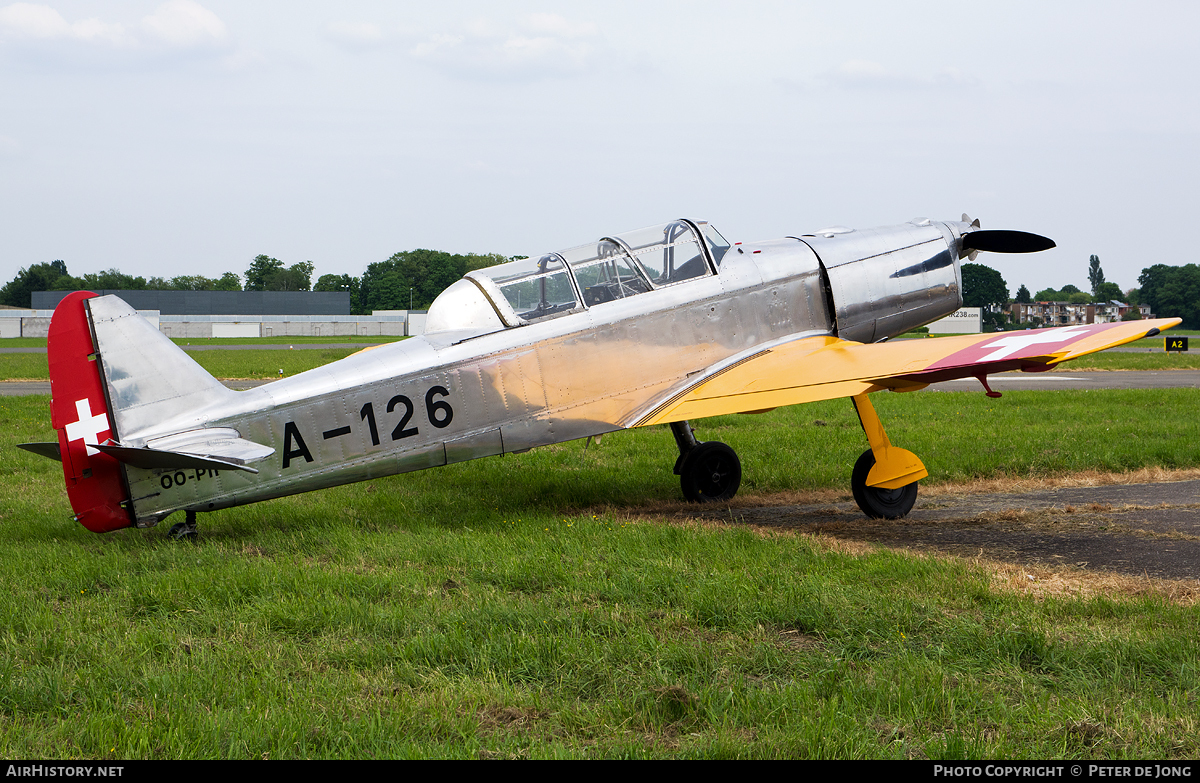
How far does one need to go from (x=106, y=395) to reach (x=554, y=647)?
175 inches

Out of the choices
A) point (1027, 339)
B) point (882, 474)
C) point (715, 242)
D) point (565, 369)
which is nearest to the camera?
point (1027, 339)

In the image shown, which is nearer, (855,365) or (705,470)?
(855,365)

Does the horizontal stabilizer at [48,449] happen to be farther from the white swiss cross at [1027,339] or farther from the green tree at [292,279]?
the green tree at [292,279]

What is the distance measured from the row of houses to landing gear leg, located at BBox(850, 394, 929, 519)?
4244 inches

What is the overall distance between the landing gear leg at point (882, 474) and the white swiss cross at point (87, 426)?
250 inches

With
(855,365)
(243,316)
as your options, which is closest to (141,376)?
(855,365)

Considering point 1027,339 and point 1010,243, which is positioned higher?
point 1010,243

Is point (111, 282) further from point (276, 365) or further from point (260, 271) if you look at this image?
point (276, 365)

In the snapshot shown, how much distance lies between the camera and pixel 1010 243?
10.5 metres

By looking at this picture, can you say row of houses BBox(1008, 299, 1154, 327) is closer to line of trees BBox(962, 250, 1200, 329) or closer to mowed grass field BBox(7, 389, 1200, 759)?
line of trees BBox(962, 250, 1200, 329)

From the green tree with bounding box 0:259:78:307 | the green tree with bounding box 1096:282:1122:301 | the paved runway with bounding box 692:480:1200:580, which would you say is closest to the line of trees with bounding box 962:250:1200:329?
the green tree with bounding box 1096:282:1122:301

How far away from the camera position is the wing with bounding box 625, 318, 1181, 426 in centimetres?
698

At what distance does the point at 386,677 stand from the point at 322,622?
977 mm
